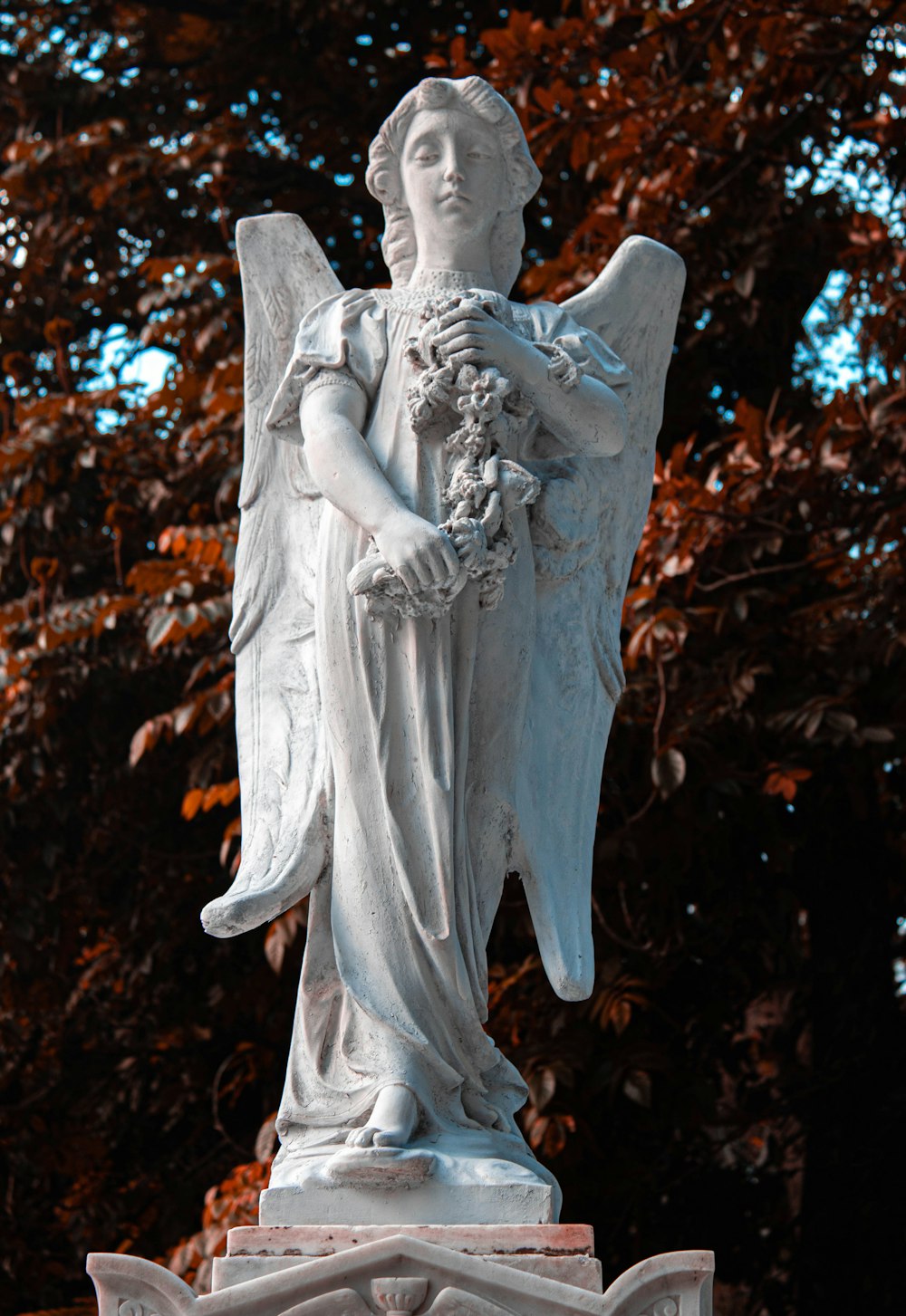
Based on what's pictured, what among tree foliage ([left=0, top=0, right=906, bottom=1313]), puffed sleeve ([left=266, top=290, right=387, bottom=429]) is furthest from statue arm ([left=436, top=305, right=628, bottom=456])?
tree foliage ([left=0, top=0, right=906, bottom=1313])

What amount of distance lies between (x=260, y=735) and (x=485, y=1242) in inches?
44.6

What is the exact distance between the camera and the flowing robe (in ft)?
11.9

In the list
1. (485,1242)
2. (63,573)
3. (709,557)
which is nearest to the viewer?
(485,1242)

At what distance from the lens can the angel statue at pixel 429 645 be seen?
11.9 ft

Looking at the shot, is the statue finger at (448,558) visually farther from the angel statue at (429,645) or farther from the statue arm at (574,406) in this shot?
the statue arm at (574,406)

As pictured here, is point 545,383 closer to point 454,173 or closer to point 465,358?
point 465,358

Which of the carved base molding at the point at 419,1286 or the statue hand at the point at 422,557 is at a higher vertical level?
the statue hand at the point at 422,557

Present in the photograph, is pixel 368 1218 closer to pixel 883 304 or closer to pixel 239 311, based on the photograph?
pixel 883 304

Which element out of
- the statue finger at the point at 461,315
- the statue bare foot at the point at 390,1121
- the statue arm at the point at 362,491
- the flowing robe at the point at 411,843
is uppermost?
the statue finger at the point at 461,315

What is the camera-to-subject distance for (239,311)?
26.3 ft

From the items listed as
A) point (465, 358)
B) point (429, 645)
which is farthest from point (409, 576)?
point (465, 358)

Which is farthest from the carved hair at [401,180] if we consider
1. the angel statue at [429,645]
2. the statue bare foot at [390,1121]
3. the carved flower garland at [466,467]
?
the statue bare foot at [390,1121]

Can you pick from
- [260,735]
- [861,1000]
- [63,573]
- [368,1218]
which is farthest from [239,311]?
[368,1218]

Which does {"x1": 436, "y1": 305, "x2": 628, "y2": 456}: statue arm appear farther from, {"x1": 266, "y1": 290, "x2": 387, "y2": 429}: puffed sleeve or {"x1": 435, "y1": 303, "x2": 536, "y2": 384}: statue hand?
{"x1": 266, "y1": 290, "x2": 387, "y2": 429}: puffed sleeve
